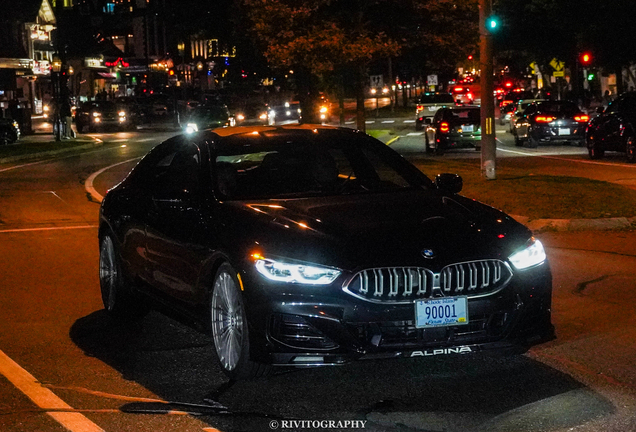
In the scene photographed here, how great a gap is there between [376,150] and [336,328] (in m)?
2.36

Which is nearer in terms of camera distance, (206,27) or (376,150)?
(376,150)

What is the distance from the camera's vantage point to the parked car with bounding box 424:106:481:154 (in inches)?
1237

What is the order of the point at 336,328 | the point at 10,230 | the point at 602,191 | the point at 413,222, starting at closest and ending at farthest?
the point at 336,328 → the point at 413,222 → the point at 10,230 → the point at 602,191

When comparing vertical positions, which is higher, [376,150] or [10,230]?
[376,150]

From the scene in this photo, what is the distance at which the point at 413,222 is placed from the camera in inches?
261

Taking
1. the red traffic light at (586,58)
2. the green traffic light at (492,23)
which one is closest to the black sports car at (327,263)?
the green traffic light at (492,23)

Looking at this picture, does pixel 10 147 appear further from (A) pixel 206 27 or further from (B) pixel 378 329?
(B) pixel 378 329

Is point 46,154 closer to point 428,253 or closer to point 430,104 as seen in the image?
point 430,104

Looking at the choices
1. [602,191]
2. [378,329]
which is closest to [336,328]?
[378,329]

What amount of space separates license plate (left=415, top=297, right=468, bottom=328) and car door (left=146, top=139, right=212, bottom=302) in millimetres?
1513

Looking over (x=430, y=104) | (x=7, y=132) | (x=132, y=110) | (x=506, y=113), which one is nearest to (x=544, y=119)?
(x=430, y=104)

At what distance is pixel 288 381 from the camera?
6.73 m

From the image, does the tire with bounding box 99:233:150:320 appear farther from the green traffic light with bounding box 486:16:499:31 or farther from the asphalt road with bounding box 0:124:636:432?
the green traffic light with bounding box 486:16:499:31

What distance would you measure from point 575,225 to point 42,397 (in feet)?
29.0
